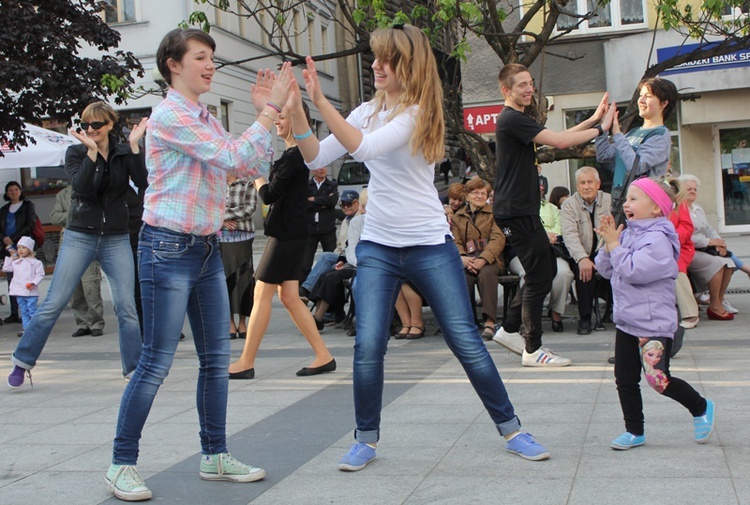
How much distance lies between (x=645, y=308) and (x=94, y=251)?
4265 mm

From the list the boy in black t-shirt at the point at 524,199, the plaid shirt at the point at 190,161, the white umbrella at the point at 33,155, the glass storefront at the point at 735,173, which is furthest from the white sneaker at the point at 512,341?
the glass storefront at the point at 735,173

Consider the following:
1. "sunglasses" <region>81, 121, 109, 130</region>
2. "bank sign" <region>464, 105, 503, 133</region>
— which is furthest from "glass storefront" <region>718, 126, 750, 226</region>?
"sunglasses" <region>81, 121, 109, 130</region>

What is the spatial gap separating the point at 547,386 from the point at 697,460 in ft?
6.81

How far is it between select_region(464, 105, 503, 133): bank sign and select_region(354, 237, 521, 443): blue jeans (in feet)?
41.2

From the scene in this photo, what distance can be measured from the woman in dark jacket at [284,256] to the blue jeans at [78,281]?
828 millimetres

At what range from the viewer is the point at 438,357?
8297 mm

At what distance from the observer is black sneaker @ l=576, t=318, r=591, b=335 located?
9.27 meters

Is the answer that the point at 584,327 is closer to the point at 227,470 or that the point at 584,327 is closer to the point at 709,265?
the point at 709,265

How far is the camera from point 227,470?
4.62 metres

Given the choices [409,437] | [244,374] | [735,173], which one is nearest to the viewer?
[409,437]

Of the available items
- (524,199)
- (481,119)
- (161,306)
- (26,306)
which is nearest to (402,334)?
(524,199)

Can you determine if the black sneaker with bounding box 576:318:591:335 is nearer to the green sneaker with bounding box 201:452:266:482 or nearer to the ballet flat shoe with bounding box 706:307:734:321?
the ballet flat shoe with bounding box 706:307:734:321

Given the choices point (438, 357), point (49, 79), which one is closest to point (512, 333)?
point (438, 357)

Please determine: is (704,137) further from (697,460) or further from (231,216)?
(697,460)
